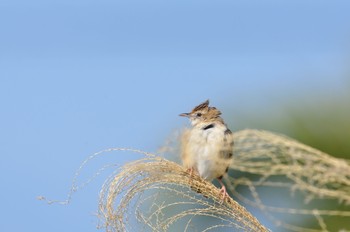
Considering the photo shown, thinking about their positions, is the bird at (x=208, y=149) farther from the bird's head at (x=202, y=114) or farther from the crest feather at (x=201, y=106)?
the crest feather at (x=201, y=106)

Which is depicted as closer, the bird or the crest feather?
the bird

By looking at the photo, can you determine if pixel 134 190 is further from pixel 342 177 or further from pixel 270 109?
pixel 270 109

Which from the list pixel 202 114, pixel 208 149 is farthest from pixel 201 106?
pixel 208 149

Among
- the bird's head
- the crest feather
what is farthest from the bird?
the crest feather

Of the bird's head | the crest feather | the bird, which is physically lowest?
the bird

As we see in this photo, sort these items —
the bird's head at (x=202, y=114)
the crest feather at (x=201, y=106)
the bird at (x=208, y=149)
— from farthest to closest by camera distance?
1. the crest feather at (x=201, y=106)
2. the bird's head at (x=202, y=114)
3. the bird at (x=208, y=149)

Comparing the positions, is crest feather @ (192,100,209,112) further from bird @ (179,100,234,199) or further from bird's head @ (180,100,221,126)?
bird @ (179,100,234,199)

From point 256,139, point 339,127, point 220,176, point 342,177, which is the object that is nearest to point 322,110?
point 339,127

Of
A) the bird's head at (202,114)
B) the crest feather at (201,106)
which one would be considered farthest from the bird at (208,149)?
the crest feather at (201,106)

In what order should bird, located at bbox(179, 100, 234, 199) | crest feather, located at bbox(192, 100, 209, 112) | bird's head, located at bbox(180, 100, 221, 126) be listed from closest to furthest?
bird, located at bbox(179, 100, 234, 199) → bird's head, located at bbox(180, 100, 221, 126) → crest feather, located at bbox(192, 100, 209, 112)
